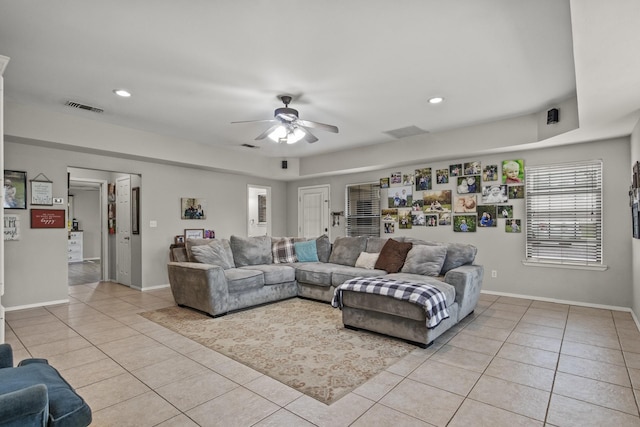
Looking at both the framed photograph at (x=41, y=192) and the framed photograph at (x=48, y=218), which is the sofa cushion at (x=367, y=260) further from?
the framed photograph at (x=41, y=192)

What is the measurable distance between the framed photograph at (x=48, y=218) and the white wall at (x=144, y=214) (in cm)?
7

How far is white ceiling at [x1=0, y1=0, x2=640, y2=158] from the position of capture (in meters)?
2.32

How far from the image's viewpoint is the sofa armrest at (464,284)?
3615mm

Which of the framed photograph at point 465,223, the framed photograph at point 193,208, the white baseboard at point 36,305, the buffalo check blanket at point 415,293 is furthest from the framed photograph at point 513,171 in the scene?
the white baseboard at point 36,305

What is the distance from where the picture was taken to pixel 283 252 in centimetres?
558

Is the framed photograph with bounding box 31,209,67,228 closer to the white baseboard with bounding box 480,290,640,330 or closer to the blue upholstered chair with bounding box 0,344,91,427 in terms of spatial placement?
the blue upholstered chair with bounding box 0,344,91,427

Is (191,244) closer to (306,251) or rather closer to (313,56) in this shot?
(306,251)

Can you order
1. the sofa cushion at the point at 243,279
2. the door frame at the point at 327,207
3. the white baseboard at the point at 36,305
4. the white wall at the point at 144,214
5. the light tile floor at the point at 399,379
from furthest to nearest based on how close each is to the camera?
1. the door frame at the point at 327,207
2. the white wall at the point at 144,214
3. the white baseboard at the point at 36,305
4. the sofa cushion at the point at 243,279
5. the light tile floor at the point at 399,379

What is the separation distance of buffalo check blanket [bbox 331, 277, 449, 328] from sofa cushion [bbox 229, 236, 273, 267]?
6.89 feet

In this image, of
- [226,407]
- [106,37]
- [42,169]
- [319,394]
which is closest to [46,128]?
[42,169]

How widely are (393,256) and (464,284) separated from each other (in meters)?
1.21

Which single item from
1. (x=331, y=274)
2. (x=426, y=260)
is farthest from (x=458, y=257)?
(x=331, y=274)

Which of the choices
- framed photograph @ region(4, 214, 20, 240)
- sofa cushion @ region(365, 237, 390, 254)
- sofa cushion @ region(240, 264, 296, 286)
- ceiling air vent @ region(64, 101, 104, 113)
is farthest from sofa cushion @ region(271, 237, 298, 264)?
framed photograph @ region(4, 214, 20, 240)

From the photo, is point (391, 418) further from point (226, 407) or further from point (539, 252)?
point (539, 252)
